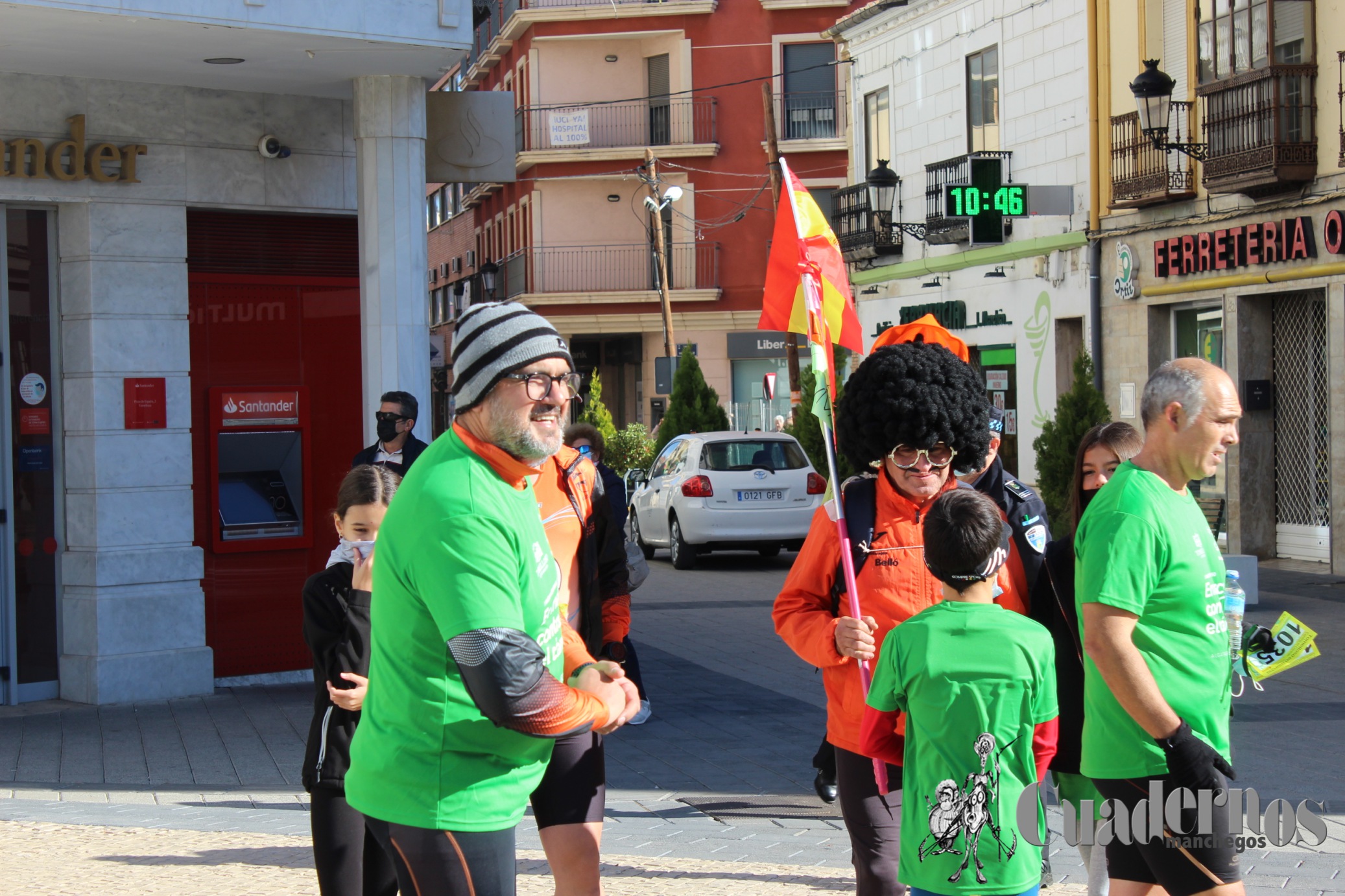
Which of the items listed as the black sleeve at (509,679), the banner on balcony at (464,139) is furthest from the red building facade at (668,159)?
the black sleeve at (509,679)

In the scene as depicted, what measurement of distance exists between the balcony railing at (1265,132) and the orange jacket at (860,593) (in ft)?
46.6

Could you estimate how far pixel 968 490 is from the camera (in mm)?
3775

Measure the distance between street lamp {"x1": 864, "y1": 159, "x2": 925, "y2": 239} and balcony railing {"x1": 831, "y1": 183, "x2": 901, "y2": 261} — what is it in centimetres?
5

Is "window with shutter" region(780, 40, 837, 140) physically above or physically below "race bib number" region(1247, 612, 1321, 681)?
above

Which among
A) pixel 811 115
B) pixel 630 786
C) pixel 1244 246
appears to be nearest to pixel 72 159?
pixel 630 786

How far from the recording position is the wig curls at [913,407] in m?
4.22

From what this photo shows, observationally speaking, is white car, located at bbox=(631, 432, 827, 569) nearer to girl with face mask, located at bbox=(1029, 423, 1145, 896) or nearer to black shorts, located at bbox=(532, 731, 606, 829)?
girl with face mask, located at bbox=(1029, 423, 1145, 896)

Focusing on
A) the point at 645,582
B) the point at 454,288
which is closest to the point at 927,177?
the point at 645,582

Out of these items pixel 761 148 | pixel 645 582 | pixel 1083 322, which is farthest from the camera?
pixel 761 148

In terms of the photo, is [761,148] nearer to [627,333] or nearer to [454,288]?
[627,333]

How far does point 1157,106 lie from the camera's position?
18.6 metres

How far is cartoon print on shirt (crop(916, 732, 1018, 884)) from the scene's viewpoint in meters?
3.45

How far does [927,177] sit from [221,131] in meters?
18.1

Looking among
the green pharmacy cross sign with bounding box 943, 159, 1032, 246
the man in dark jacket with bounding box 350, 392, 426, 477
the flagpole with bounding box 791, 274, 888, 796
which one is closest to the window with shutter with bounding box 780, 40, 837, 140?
the green pharmacy cross sign with bounding box 943, 159, 1032, 246
